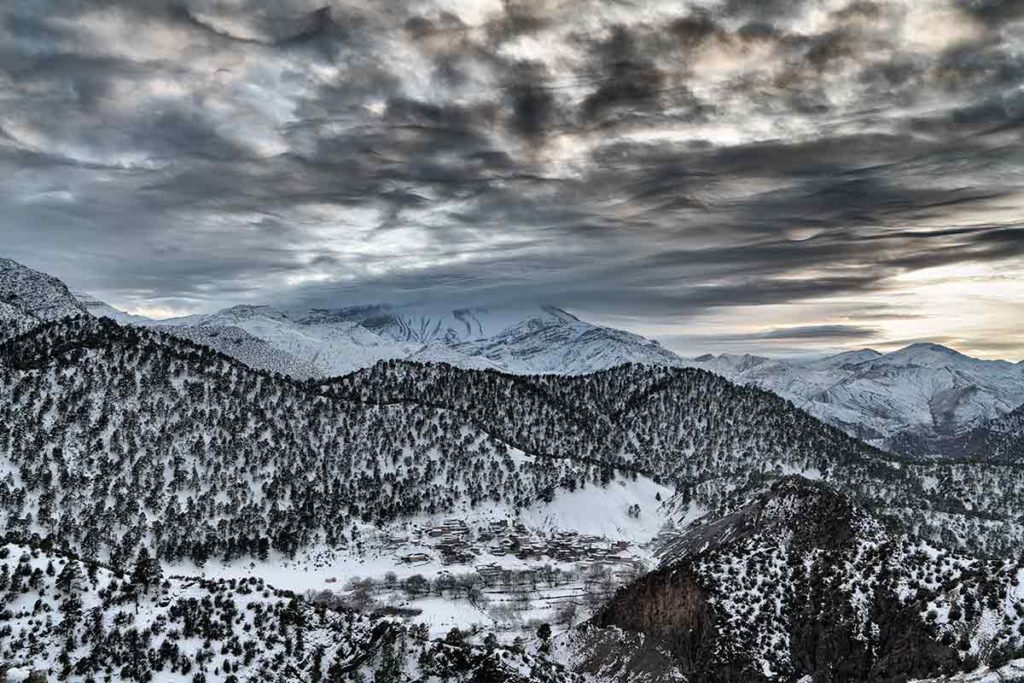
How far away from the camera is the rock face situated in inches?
2972

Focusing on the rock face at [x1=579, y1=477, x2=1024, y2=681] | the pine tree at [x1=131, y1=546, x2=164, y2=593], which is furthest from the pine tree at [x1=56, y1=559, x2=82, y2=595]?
the rock face at [x1=579, y1=477, x2=1024, y2=681]

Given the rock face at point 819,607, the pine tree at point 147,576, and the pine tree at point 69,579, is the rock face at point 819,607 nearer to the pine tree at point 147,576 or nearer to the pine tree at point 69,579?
the pine tree at point 147,576

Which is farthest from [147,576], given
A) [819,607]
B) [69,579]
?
[819,607]

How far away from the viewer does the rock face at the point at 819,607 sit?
2972 inches

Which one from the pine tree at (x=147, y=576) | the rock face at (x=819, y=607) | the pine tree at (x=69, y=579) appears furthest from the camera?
the rock face at (x=819, y=607)

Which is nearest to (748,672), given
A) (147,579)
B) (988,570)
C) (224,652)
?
(988,570)

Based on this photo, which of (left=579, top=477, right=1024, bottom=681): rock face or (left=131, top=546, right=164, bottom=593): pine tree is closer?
(left=131, top=546, right=164, bottom=593): pine tree

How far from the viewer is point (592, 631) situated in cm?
12275

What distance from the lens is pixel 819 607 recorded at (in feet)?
320

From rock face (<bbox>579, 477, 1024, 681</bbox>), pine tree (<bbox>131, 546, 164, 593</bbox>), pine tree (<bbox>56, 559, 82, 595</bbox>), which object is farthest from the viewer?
rock face (<bbox>579, 477, 1024, 681</bbox>)

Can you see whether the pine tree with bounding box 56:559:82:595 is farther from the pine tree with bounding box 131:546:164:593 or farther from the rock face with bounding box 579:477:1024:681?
the rock face with bounding box 579:477:1024:681

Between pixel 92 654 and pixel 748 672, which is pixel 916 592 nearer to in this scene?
pixel 748 672

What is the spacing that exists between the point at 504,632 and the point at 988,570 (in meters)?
102

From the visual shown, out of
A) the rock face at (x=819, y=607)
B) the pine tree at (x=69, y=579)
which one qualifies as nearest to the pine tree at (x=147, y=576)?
the pine tree at (x=69, y=579)
